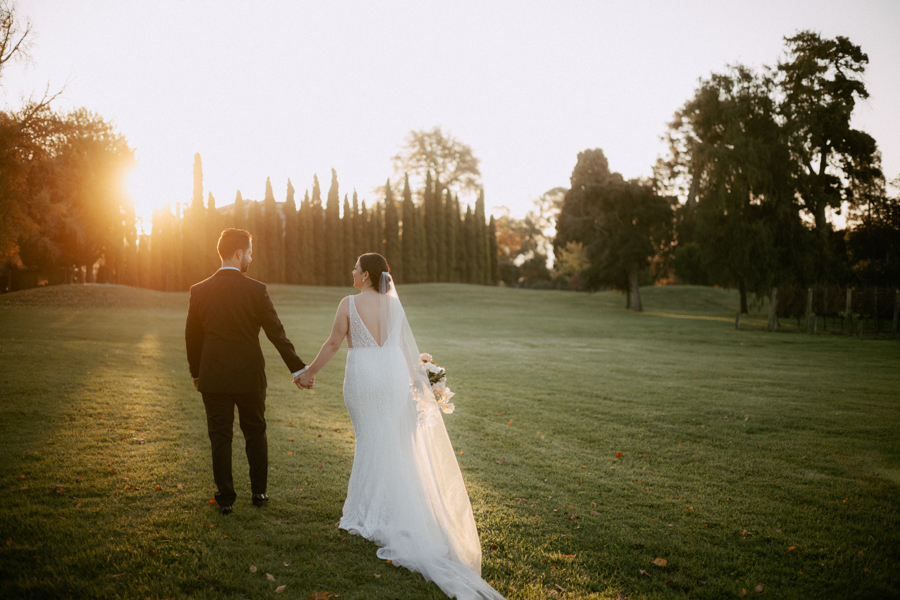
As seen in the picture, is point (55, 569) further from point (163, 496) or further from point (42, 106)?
point (42, 106)

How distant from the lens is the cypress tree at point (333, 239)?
50250mm

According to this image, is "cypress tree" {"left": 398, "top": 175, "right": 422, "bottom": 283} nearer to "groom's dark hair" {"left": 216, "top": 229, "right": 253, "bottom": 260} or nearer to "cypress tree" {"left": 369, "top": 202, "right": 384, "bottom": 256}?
"cypress tree" {"left": 369, "top": 202, "right": 384, "bottom": 256}

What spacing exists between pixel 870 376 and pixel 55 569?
15890mm

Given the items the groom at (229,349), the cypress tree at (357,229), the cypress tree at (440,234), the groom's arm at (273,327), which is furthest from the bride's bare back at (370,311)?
the cypress tree at (440,234)

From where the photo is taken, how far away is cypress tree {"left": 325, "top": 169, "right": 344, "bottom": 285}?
165ft

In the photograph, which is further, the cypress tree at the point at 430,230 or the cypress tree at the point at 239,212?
the cypress tree at the point at 430,230

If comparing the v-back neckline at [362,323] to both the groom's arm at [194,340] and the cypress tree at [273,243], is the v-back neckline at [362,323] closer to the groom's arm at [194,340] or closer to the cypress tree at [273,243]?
the groom's arm at [194,340]

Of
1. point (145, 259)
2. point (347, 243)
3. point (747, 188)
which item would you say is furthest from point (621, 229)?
point (145, 259)

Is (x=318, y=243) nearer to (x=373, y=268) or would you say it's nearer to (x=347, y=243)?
(x=347, y=243)

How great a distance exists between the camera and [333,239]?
50.2 m

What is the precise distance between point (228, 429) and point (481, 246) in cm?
5294

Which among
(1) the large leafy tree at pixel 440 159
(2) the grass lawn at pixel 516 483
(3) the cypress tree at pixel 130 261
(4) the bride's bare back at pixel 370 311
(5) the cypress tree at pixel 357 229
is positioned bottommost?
(2) the grass lawn at pixel 516 483

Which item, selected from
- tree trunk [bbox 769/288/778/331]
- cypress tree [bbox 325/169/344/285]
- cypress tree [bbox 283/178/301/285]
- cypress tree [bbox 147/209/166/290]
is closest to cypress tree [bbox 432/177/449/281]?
cypress tree [bbox 325/169/344/285]

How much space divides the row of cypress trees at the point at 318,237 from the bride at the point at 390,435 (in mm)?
46097
